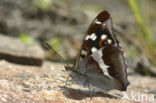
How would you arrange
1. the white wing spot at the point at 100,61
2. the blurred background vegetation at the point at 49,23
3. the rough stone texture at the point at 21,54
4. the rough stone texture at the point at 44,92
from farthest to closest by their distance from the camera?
1. the blurred background vegetation at the point at 49,23
2. the rough stone texture at the point at 21,54
3. the white wing spot at the point at 100,61
4. the rough stone texture at the point at 44,92

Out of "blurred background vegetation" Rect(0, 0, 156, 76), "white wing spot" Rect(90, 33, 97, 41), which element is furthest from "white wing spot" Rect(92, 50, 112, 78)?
"blurred background vegetation" Rect(0, 0, 156, 76)

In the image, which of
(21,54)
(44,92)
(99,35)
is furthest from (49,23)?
(44,92)

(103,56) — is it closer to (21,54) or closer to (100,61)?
(100,61)

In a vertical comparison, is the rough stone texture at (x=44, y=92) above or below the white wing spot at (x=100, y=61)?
below

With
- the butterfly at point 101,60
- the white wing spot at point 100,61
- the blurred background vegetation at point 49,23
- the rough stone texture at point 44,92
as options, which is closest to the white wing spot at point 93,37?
the butterfly at point 101,60

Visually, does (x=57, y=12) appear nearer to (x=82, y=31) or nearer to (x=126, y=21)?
(x=82, y=31)

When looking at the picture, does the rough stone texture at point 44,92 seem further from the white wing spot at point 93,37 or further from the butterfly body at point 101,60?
the white wing spot at point 93,37

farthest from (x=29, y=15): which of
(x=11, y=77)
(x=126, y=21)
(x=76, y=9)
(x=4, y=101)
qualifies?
(x=4, y=101)

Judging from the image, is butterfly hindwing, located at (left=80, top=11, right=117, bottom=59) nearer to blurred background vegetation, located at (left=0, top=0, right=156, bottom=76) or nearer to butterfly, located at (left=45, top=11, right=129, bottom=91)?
butterfly, located at (left=45, top=11, right=129, bottom=91)
